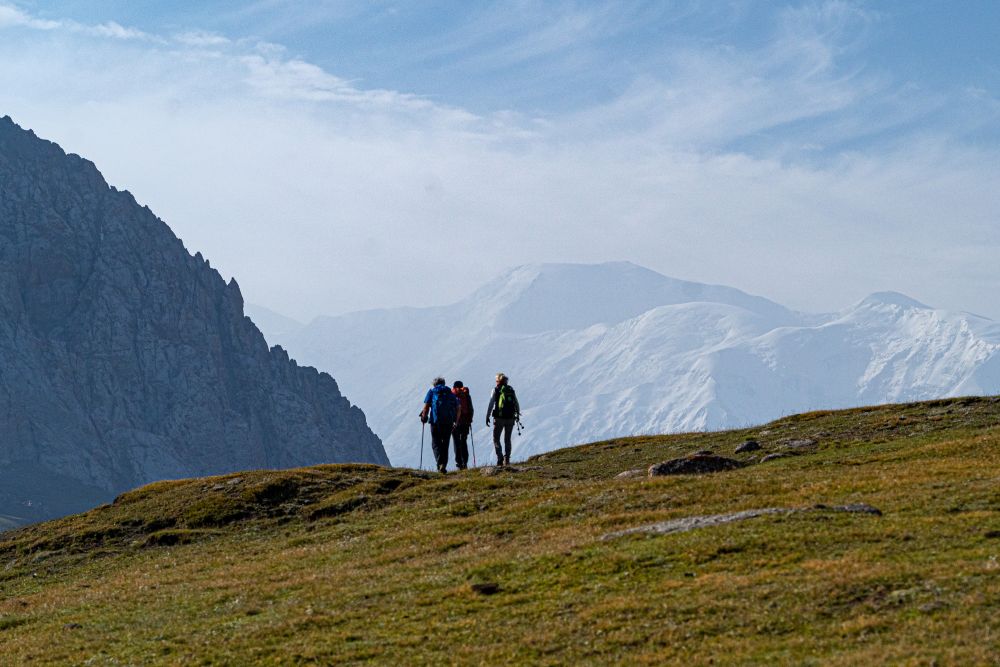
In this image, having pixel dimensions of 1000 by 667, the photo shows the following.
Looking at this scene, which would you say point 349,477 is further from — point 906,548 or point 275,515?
point 906,548

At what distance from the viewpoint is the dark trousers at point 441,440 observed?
54.4 meters

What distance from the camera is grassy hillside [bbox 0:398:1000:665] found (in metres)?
21.6

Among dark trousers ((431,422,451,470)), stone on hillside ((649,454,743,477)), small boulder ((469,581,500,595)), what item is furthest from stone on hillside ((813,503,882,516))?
dark trousers ((431,422,451,470))

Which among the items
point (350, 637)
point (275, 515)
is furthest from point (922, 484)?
point (275, 515)

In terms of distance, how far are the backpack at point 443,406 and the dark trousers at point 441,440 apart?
0.93ft

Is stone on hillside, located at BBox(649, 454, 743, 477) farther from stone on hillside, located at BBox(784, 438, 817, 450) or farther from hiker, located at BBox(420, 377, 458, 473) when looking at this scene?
hiker, located at BBox(420, 377, 458, 473)

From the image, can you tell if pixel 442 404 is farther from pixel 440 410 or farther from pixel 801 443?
pixel 801 443

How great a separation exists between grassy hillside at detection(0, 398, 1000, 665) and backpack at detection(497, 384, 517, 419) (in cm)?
339

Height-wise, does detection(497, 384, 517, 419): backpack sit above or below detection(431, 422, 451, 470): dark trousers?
above

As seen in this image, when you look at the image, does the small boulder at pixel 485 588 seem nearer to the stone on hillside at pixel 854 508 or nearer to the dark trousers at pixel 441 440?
the stone on hillside at pixel 854 508

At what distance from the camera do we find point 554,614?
80.9 ft

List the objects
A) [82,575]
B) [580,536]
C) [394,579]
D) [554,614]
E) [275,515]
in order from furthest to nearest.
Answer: [275,515] → [82,575] → [580,536] → [394,579] → [554,614]

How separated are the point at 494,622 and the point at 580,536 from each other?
369 inches

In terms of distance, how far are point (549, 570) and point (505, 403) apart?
26.6 metres
